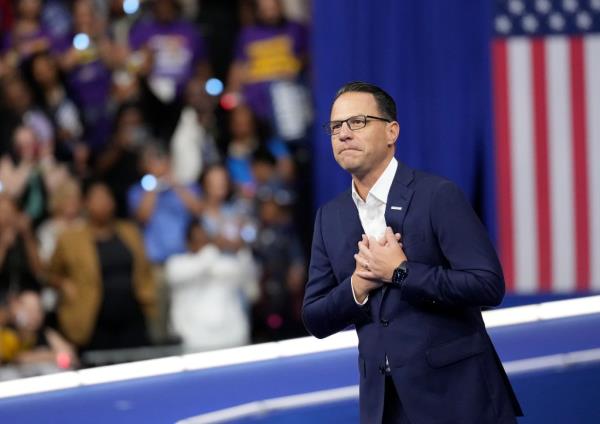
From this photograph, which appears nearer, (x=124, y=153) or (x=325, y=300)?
(x=325, y=300)

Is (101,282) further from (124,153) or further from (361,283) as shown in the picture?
(361,283)

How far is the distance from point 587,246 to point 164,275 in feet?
6.76

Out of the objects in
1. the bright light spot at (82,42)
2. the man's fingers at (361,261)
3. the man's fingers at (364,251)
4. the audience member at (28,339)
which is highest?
the bright light spot at (82,42)

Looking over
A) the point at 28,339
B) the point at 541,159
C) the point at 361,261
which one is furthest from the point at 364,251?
the point at 541,159

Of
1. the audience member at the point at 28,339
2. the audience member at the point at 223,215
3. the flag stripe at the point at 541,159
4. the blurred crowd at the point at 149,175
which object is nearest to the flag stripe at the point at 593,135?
the flag stripe at the point at 541,159

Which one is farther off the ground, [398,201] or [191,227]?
[398,201]

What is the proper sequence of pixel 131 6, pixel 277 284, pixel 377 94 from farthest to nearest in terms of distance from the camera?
1. pixel 131 6
2. pixel 277 284
3. pixel 377 94

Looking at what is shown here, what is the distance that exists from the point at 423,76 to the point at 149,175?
1434 millimetres

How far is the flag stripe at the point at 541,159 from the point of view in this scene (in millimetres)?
5969

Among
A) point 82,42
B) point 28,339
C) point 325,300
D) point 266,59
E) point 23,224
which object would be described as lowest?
point 28,339

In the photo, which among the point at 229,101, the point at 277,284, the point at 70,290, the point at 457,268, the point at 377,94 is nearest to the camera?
the point at 457,268

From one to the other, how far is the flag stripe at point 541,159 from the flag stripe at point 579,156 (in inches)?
5.3

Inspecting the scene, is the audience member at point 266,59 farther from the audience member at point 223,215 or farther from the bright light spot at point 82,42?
the bright light spot at point 82,42

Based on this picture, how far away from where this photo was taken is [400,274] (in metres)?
2.44
